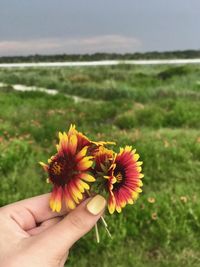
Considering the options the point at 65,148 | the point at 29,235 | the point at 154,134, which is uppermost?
the point at 65,148

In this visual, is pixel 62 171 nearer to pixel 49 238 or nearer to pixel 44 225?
pixel 49 238

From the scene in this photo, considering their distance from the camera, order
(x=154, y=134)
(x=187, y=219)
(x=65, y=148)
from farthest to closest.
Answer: (x=154, y=134) → (x=187, y=219) → (x=65, y=148)

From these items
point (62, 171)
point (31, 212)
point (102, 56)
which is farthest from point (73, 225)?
point (102, 56)

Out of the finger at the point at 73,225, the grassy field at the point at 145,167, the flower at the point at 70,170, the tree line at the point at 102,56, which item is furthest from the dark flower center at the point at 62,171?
the tree line at the point at 102,56

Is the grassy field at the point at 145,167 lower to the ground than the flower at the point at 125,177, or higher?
lower

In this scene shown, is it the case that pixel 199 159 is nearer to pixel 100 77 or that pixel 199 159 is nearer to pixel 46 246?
pixel 46 246

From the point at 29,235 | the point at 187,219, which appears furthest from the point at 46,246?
the point at 187,219

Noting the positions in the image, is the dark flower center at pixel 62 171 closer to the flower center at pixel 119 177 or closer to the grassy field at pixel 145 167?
the flower center at pixel 119 177
